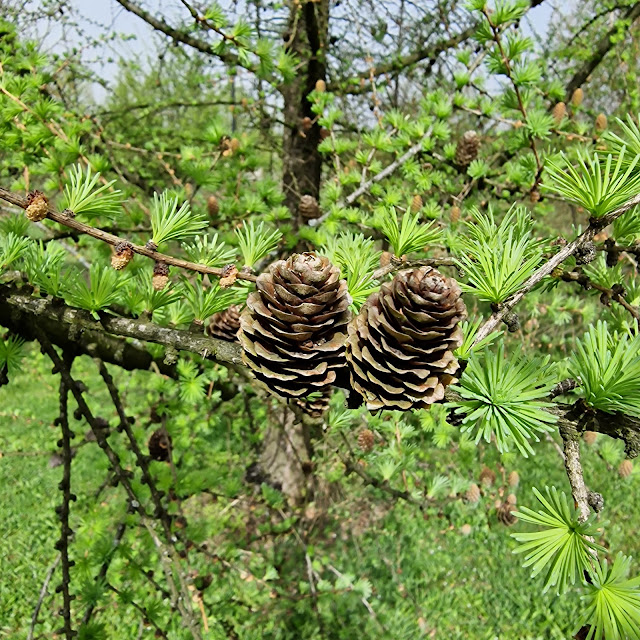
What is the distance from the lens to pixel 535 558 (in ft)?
1.65

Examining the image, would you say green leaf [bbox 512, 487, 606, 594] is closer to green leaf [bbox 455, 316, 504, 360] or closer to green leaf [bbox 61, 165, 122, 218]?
green leaf [bbox 455, 316, 504, 360]

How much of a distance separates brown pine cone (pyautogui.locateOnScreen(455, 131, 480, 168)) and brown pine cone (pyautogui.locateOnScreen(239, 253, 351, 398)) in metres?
1.39

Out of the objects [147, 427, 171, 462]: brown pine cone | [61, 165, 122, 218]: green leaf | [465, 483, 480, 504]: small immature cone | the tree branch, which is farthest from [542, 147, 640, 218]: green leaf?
the tree branch

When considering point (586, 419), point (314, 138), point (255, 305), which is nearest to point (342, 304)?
point (255, 305)

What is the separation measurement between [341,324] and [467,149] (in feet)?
4.75

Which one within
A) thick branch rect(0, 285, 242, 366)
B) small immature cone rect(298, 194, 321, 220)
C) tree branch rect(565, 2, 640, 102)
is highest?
tree branch rect(565, 2, 640, 102)

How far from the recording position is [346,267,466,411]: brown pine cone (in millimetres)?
573

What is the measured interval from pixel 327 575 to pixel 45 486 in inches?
116

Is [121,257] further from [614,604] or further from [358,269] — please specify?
[614,604]

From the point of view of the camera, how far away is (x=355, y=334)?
0.62m

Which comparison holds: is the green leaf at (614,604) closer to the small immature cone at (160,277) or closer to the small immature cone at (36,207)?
the small immature cone at (160,277)

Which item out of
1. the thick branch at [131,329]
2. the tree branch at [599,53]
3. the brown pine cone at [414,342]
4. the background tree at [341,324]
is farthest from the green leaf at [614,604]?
the tree branch at [599,53]

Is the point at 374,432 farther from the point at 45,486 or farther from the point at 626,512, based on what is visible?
the point at 45,486

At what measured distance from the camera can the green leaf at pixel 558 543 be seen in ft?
1.59
